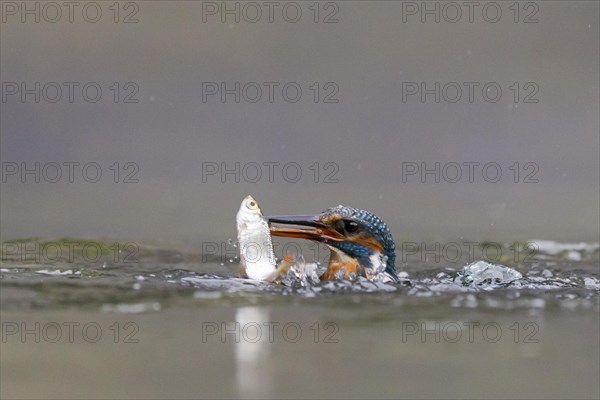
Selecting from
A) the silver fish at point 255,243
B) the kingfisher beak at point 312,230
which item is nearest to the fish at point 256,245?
the silver fish at point 255,243

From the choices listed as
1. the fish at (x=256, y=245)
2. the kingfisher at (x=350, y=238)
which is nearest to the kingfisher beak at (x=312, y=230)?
the kingfisher at (x=350, y=238)

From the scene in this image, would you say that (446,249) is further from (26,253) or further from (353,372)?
(353,372)

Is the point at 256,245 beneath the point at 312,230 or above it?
beneath

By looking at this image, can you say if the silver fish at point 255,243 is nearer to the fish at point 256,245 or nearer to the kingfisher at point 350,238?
the fish at point 256,245

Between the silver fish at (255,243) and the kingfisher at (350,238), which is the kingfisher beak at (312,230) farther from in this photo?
the silver fish at (255,243)

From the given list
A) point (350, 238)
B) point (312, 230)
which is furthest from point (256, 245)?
point (350, 238)

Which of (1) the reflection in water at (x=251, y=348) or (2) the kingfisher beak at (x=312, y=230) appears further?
(2) the kingfisher beak at (x=312, y=230)

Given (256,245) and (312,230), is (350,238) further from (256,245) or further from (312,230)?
(256,245)

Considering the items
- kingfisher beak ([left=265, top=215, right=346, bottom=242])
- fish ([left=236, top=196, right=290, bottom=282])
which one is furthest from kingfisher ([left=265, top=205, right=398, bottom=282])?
fish ([left=236, top=196, right=290, bottom=282])
